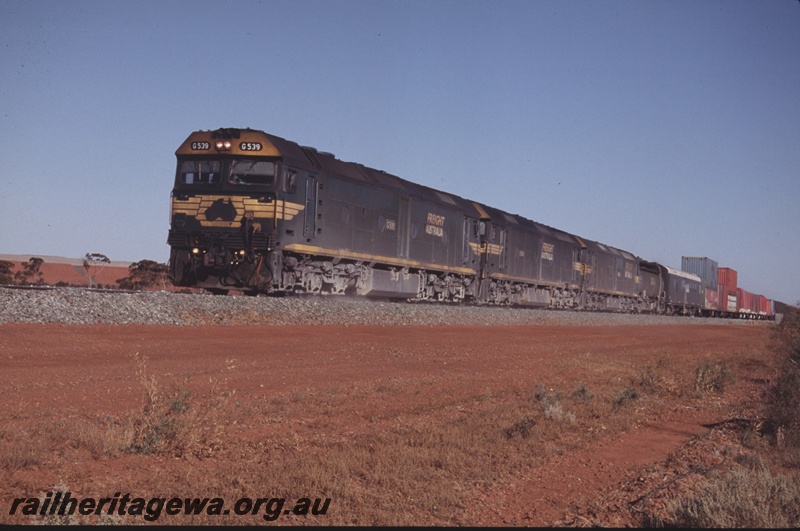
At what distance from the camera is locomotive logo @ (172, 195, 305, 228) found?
22719mm

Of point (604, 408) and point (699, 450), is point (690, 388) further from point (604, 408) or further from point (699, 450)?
point (699, 450)

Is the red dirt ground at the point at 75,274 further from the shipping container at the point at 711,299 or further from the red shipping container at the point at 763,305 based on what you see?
the red shipping container at the point at 763,305

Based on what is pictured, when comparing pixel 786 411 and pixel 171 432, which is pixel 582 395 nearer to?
pixel 786 411

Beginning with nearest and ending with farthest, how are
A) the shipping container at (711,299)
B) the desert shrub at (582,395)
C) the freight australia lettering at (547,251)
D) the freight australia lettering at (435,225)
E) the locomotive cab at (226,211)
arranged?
the desert shrub at (582,395) → the locomotive cab at (226,211) → the freight australia lettering at (435,225) → the freight australia lettering at (547,251) → the shipping container at (711,299)

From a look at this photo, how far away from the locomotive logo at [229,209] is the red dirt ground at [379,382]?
4.02 m

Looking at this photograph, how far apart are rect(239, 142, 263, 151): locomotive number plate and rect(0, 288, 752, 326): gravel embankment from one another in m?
4.49

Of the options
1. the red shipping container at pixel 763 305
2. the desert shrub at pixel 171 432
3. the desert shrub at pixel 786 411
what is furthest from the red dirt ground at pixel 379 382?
the red shipping container at pixel 763 305

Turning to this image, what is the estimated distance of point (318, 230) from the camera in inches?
968

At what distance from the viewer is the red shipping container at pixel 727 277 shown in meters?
83.5

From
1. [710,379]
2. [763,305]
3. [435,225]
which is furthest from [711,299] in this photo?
[710,379]

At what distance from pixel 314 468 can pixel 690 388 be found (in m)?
10.6

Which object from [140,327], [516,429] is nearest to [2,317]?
[140,327]

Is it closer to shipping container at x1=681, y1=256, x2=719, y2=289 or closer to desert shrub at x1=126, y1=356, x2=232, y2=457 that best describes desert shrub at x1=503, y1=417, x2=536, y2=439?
desert shrub at x1=126, y1=356, x2=232, y2=457

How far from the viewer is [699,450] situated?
892 centimetres
